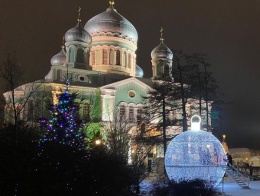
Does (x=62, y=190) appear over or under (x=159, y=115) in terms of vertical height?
under

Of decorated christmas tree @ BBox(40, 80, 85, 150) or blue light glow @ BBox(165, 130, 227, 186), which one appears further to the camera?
blue light glow @ BBox(165, 130, 227, 186)

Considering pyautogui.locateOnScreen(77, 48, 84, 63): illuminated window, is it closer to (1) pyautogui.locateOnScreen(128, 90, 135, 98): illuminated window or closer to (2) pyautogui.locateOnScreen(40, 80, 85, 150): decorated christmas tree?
(1) pyautogui.locateOnScreen(128, 90, 135, 98): illuminated window

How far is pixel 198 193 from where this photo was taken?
523 inches


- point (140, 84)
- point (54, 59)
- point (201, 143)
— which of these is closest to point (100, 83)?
point (140, 84)

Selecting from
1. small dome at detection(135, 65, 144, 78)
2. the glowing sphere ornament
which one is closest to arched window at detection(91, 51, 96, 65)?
small dome at detection(135, 65, 144, 78)

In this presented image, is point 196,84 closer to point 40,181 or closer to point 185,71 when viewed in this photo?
point 185,71

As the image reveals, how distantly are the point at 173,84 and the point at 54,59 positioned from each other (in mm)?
26361

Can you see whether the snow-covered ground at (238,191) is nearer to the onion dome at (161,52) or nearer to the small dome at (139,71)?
the onion dome at (161,52)

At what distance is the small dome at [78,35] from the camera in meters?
47.4

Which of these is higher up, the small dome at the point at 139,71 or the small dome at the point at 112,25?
the small dome at the point at 112,25

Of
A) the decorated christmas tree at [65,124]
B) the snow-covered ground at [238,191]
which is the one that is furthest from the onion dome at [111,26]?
the decorated christmas tree at [65,124]

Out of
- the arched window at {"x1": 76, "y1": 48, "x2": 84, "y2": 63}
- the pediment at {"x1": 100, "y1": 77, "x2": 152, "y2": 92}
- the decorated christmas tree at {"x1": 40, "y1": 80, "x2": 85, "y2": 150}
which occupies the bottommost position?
the decorated christmas tree at {"x1": 40, "y1": 80, "x2": 85, "y2": 150}

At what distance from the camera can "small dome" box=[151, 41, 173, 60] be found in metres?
52.6

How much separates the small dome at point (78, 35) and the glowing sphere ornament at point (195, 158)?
3222 cm
